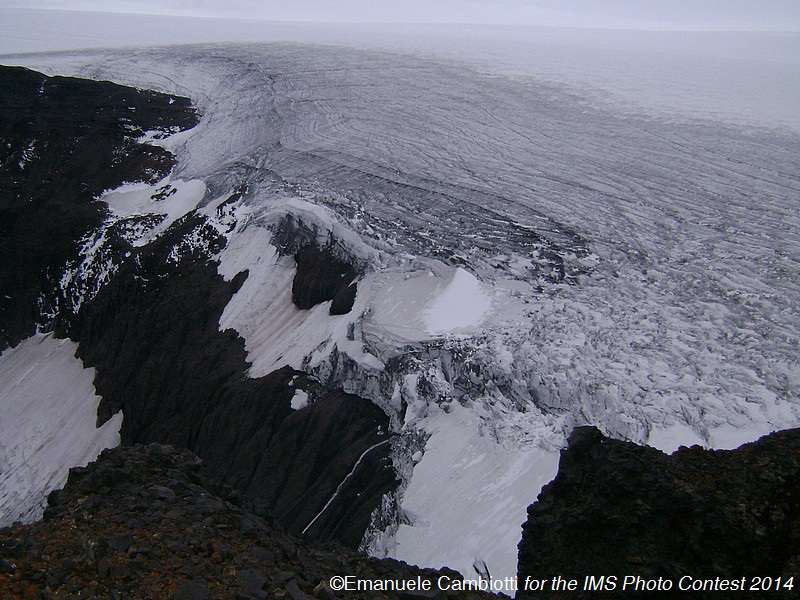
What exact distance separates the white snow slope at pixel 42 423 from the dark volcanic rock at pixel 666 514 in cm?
996

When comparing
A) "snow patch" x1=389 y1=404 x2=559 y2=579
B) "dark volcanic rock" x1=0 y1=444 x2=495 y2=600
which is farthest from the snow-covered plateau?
"dark volcanic rock" x1=0 y1=444 x2=495 y2=600

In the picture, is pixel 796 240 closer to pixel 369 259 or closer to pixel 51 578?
pixel 369 259

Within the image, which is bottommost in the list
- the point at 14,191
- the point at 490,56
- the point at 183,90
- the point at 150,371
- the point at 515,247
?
the point at 150,371

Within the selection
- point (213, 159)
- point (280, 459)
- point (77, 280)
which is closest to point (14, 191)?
point (77, 280)

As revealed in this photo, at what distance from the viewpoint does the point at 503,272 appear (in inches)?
359

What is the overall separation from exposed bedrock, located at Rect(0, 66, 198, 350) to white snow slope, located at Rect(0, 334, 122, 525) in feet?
4.50

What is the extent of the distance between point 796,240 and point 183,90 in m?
21.3

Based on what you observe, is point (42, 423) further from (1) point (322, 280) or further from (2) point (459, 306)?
(2) point (459, 306)

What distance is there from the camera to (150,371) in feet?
37.6

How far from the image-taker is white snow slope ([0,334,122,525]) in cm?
1102

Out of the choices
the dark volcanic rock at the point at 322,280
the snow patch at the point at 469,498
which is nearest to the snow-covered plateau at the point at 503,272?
the snow patch at the point at 469,498

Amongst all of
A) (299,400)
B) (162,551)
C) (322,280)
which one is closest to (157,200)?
(322,280)

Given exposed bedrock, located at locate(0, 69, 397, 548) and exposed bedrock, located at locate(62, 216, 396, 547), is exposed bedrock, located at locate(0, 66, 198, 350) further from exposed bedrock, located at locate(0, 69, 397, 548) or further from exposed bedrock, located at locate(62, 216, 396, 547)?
exposed bedrock, located at locate(62, 216, 396, 547)

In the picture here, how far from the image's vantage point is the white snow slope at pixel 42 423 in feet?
36.2
